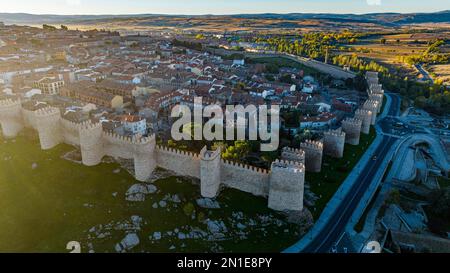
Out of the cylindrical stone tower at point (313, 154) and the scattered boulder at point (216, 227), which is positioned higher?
the cylindrical stone tower at point (313, 154)

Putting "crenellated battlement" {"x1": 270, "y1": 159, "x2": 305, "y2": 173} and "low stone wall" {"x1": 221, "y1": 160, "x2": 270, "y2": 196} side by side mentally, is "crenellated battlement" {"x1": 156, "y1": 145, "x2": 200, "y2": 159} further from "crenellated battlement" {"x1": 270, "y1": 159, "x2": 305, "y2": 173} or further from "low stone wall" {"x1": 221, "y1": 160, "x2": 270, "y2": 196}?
"crenellated battlement" {"x1": 270, "y1": 159, "x2": 305, "y2": 173}

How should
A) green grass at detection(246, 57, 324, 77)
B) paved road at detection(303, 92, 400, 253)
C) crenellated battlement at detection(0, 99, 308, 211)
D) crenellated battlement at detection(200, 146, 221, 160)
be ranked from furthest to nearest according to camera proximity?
1. green grass at detection(246, 57, 324, 77)
2. crenellated battlement at detection(200, 146, 221, 160)
3. crenellated battlement at detection(0, 99, 308, 211)
4. paved road at detection(303, 92, 400, 253)

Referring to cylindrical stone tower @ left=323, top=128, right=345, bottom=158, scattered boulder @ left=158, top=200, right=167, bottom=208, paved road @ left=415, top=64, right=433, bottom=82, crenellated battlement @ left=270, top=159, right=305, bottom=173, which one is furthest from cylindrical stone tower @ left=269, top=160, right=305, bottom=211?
paved road @ left=415, top=64, right=433, bottom=82

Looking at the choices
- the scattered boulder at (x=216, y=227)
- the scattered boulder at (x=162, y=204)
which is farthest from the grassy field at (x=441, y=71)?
the scattered boulder at (x=162, y=204)

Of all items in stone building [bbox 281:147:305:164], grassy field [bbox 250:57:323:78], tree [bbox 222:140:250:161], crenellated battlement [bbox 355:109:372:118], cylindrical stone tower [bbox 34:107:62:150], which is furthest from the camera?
grassy field [bbox 250:57:323:78]

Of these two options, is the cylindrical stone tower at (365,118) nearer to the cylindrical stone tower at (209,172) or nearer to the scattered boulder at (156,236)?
the cylindrical stone tower at (209,172)

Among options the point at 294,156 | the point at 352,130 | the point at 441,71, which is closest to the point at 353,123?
the point at 352,130
